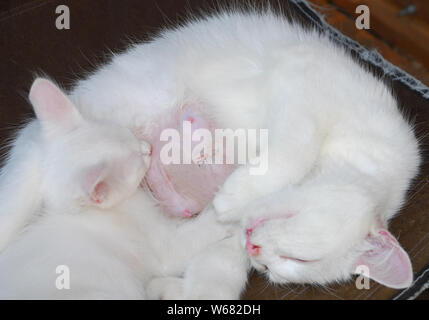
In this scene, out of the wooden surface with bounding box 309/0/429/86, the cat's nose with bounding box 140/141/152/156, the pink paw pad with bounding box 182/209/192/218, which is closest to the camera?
the cat's nose with bounding box 140/141/152/156

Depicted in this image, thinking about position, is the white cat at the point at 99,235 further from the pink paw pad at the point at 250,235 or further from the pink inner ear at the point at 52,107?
the pink paw pad at the point at 250,235

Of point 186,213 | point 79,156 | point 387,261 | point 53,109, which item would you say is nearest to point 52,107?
point 53,109

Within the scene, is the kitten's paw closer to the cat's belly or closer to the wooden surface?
the cat's belly

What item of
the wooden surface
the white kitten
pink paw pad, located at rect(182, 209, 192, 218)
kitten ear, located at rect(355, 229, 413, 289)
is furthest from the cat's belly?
the wooden surface

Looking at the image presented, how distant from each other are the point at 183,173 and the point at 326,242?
2.10 feet

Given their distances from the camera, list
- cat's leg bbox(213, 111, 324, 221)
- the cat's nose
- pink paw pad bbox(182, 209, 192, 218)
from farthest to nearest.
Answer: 1. pink paw pad bbox(182, 209, 192, 218)
2. the cat's nose
3. cat's leg bbox(213, 111, 324, 221)

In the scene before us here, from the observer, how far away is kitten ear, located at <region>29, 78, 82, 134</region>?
1718mm

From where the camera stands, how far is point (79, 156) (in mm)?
1700

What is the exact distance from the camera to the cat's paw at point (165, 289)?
170 cm

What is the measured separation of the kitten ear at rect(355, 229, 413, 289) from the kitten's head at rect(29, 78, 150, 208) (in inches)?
31.2

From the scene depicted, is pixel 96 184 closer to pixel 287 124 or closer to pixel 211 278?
pixel 211 278

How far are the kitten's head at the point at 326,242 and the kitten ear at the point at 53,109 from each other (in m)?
0.70

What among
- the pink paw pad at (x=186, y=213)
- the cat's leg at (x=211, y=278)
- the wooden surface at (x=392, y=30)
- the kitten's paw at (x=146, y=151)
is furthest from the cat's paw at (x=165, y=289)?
the wooden surface at (x=392, y=30)
